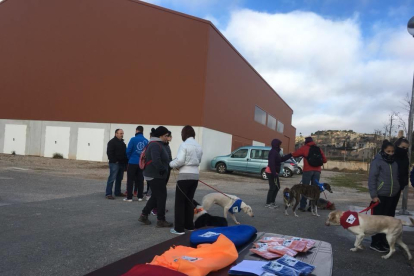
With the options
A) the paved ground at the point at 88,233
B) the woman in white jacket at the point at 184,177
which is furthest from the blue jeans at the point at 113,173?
the woman in white jacket at the point at 184,177

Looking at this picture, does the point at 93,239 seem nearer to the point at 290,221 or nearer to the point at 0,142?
the point at 290,221

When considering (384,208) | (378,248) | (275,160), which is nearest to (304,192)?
(275,160)

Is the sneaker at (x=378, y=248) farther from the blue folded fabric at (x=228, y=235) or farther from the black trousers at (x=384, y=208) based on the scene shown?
the blue folded fabric at (x=228, y=235)

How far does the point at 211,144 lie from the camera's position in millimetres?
A: 22344

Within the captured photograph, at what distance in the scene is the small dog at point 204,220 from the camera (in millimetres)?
5945

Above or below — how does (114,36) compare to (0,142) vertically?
above

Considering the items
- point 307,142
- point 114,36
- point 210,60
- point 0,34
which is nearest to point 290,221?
point 307,142

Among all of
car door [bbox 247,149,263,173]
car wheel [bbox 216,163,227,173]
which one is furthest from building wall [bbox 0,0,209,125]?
car door [bbox 247,149,263,173]

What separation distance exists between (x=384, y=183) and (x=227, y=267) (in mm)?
3942

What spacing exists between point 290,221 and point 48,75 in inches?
905

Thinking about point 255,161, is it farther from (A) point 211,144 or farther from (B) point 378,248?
(B) point 378,248

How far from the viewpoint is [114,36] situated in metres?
23.1

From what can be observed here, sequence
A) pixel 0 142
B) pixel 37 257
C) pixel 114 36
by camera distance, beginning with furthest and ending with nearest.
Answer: pixel 0 142 → pixel 114 36 → pixel 37 257

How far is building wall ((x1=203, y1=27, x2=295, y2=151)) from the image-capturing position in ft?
72.1
